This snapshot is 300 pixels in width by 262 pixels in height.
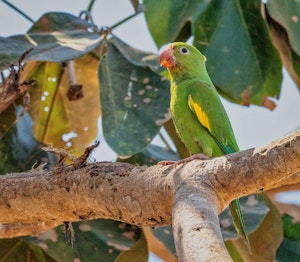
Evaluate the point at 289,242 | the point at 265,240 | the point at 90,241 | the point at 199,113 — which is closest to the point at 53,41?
the point at 199,113

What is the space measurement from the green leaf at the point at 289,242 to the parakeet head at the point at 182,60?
0.78 m

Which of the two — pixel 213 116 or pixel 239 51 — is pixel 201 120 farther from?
pixel 239 51

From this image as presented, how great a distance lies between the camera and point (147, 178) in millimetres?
1733

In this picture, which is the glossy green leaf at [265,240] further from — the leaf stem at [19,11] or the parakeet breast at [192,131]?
the leaf stem at [19,11]

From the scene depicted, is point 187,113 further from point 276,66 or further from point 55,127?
point 55,127

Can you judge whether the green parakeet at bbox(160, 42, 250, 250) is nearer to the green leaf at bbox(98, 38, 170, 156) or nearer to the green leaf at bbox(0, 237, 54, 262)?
the green leaf at bbox(98, 38, 170, 156)

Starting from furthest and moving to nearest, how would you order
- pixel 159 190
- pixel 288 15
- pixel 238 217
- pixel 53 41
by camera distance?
1. pixel 288 15
2. pixel 53 41
3. pixel 238 217
4. pixel 159 190

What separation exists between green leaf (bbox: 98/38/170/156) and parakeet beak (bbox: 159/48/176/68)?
0.15 feet

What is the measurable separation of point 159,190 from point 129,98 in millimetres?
863

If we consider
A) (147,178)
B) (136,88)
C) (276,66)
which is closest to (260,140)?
(276,66)

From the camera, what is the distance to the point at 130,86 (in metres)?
2.54

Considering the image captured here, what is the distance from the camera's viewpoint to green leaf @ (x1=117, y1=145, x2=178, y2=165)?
2.57 metres

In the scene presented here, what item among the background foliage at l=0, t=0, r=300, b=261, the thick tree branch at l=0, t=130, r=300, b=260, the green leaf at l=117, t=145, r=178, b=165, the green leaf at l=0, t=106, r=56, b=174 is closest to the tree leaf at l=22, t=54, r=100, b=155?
the background foliage at l=0, t=0, r=300, b=261

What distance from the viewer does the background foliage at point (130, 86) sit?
240 cm
